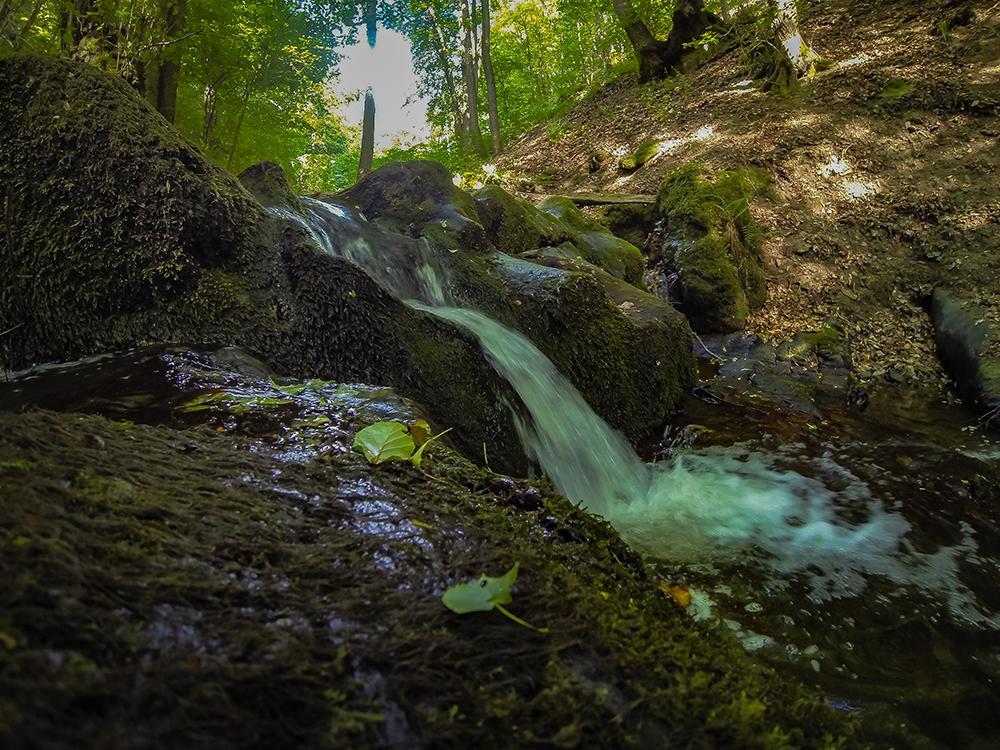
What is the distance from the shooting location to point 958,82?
7.89 m

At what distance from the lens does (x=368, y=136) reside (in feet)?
74.3

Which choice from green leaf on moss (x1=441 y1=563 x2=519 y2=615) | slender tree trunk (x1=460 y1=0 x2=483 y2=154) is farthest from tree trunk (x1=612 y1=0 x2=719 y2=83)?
green leaf on moss (x1=441 y1=563 x2=519 y2=615)

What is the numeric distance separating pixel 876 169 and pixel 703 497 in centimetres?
674

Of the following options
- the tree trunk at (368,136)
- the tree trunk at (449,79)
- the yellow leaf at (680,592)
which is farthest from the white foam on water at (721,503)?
the tree trunk at (368,136)

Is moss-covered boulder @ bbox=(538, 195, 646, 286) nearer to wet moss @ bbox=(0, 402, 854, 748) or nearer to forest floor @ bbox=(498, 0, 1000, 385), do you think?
forest floor @ bbox=(498, 0, 1000, 385)

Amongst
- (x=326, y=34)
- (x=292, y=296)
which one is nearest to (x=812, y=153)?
(x=292, y=296)

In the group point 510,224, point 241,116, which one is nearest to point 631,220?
point 510,224

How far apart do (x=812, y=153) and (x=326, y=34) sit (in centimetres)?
1893

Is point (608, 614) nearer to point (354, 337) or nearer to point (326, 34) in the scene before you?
point (354, 337)

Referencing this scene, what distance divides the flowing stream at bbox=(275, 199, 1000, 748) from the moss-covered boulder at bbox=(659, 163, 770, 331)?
2625 millimetres

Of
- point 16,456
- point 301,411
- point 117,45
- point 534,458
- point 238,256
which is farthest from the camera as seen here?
point 117,45

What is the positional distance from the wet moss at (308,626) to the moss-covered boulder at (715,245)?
19.9ft

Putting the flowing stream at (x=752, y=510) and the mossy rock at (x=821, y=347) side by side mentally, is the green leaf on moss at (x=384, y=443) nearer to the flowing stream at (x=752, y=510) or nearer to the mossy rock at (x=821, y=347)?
the flowing stream at (x=752, y=510)

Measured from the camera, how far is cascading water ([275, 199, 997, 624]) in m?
3.20
